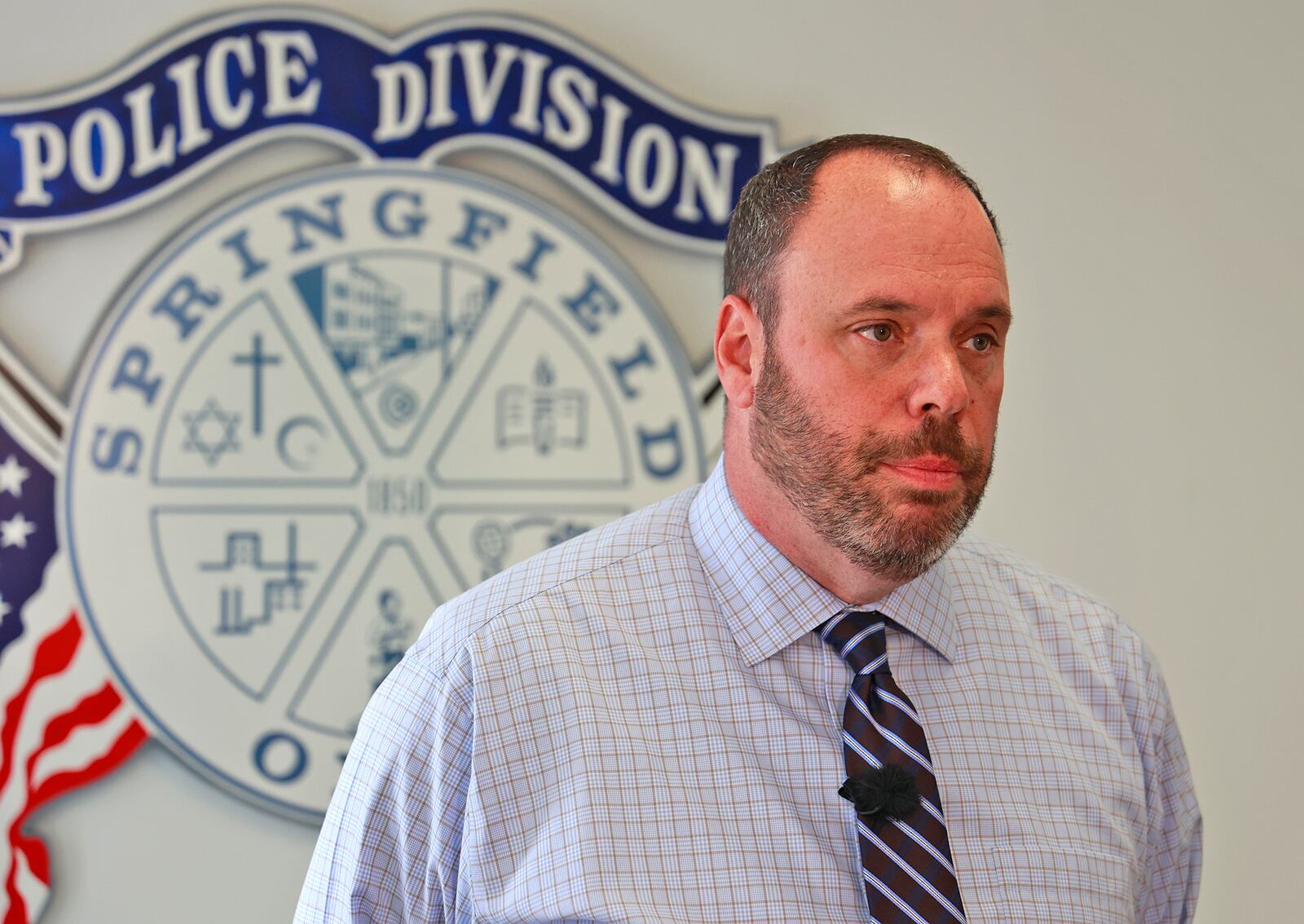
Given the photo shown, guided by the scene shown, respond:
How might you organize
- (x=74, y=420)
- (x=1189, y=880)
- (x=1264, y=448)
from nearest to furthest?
(x=1189, y=880) → (x=74, y=420) → (x=1264, y=448)

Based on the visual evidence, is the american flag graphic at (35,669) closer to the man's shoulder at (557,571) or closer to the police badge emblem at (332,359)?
the police badge emblem at (332,359)

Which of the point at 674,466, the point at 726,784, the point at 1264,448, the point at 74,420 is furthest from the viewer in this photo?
the point at 1264,448

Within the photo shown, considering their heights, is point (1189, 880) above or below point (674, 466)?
below

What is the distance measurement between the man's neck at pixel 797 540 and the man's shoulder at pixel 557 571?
0.28ft

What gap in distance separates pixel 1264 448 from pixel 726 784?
1.52 metres

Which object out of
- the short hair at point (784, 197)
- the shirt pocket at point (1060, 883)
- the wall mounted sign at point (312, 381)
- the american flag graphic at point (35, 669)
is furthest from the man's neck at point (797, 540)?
the american flag graphic at point (35, 669)

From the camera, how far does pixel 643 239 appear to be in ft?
6.69

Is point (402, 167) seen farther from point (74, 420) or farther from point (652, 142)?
point (74, 420)

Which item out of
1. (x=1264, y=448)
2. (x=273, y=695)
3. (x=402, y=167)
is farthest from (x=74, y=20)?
(x=1264, y=448)

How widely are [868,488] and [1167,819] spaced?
54 cm

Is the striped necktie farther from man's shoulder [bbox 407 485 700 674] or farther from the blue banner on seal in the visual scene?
the blue banner on seal

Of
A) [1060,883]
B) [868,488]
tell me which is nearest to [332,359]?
[868,488]

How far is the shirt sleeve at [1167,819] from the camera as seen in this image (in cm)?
125

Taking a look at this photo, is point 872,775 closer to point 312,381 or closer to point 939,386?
point 939,386
